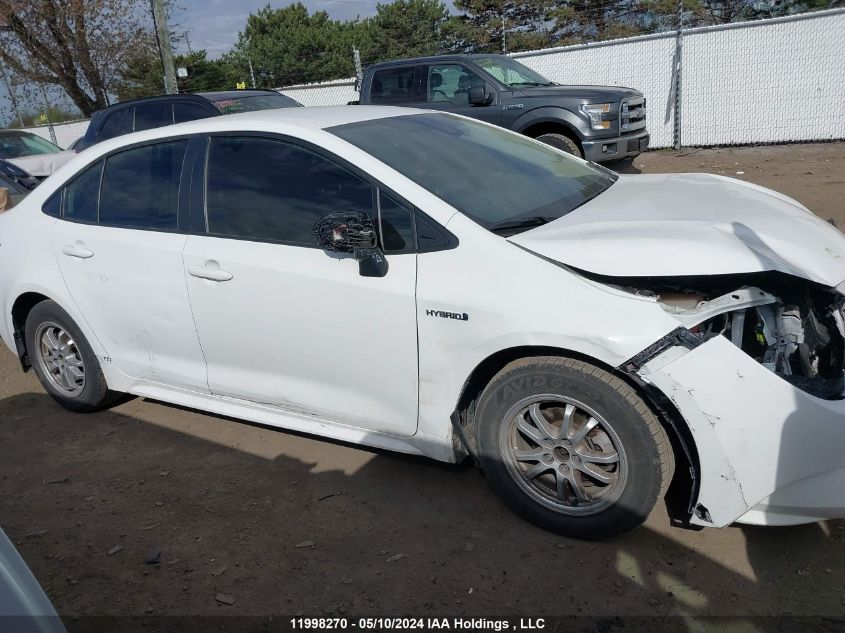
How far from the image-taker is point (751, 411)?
8.39ft

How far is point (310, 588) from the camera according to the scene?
9.57 feet

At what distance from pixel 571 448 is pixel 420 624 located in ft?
2.92

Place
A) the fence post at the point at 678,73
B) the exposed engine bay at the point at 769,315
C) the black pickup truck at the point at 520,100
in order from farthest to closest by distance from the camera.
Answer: the fence post at the point at 678,73 < the black pickup truck at the point at 520,100 < the exposed engine bay at the point at 769,315

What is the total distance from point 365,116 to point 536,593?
251cm

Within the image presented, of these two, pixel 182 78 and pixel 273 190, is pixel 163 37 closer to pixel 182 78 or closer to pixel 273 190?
pixel 182 78

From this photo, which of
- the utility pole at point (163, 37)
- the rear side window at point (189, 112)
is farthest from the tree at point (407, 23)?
the rear side window at point (189, 112)

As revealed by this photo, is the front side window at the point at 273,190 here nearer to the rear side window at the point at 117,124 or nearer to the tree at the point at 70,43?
the rear side window at the point at 117,124

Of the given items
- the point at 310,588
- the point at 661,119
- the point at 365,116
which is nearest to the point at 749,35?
the point at 661,119

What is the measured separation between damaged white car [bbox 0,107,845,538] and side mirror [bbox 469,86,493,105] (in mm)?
5905

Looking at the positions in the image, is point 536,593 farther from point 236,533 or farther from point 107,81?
point 107,81

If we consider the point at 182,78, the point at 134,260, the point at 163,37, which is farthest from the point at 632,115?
the point at 182,78

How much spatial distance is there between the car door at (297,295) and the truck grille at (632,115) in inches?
296

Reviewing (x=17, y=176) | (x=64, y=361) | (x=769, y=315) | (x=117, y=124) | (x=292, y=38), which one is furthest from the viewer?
(x=292, y=38)

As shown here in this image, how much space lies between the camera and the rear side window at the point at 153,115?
390 inches
